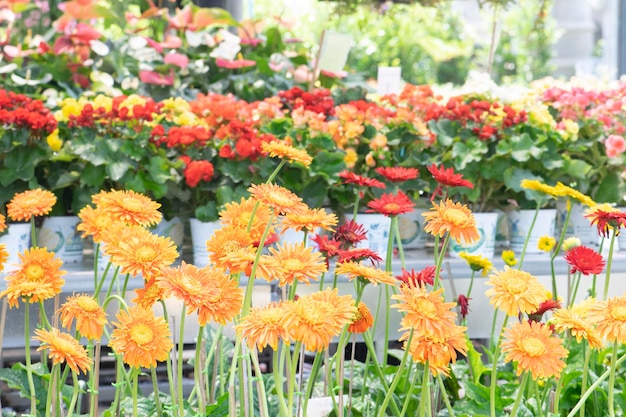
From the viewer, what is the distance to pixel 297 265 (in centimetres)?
86

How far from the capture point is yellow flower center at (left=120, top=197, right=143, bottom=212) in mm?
992

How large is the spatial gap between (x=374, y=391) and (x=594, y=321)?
1.82 ft

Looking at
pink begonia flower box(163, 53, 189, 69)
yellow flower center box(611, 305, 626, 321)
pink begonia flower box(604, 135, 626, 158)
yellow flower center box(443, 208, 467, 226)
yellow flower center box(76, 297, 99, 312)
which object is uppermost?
pink begonia flower box(163, 53, 189, 69)

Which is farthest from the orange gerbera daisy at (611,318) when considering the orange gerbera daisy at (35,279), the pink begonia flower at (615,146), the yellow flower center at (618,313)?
the pink begonia flower at (615,146)

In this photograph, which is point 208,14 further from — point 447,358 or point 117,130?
point 447,358

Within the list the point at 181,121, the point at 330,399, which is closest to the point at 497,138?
the point at 181,121

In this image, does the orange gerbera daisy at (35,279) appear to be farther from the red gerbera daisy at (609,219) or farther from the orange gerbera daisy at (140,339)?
the red gerbera daisy at (609,219)

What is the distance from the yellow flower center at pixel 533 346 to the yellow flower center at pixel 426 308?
11cm

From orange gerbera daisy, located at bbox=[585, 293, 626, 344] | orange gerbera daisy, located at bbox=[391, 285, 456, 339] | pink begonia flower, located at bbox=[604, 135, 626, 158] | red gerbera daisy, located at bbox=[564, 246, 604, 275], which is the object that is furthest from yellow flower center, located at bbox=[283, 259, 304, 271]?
pink begonia flower, located at bbox=[604, 135, 626, 158]

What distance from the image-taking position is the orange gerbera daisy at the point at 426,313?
81 cm

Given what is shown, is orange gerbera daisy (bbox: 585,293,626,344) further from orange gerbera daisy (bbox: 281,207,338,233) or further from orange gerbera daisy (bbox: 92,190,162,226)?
orange gerbera daisy (bbox: 92,190,162,226)

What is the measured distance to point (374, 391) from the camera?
1.40m

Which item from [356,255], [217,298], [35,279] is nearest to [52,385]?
[35,279]

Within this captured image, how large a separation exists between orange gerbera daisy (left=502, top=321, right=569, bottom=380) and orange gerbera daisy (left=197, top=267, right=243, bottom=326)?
26 centimetres
